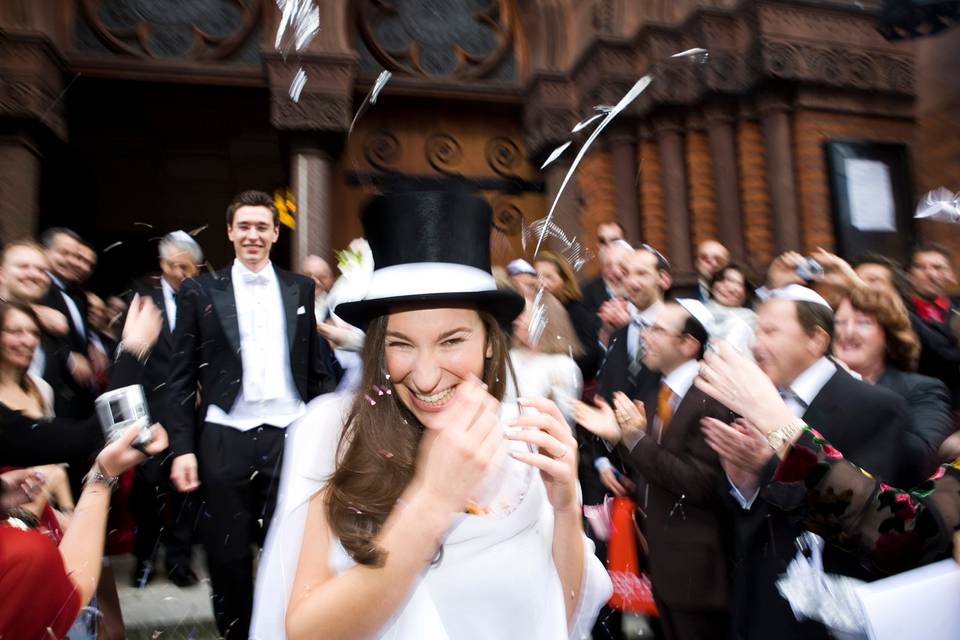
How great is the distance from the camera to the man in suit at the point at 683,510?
2.67m

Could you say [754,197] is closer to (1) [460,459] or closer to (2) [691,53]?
(2) [691,53]

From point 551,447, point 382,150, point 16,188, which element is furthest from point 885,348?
point 16,188

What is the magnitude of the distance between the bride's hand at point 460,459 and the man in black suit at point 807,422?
120 cm

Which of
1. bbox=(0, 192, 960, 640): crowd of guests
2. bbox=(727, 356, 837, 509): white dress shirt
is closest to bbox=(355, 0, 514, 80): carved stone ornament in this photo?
bbox=(0, 192, 960, 640): crowd of guests

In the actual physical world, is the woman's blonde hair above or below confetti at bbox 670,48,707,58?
below

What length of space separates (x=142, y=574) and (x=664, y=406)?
335cm

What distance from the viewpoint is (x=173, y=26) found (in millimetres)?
6508

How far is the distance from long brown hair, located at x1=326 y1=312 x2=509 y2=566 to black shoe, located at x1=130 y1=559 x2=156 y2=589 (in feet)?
12.1

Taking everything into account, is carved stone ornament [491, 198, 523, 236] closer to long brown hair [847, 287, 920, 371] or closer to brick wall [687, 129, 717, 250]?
brick wall [687, 129, 717, 250]

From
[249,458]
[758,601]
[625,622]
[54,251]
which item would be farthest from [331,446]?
[54,251]

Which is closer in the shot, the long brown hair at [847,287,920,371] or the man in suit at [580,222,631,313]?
the long brown hair at [847,287,920,371]

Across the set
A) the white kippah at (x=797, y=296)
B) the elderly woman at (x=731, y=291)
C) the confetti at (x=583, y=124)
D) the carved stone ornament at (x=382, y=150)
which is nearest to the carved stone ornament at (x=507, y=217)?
the confetti at (x=583, y=124)

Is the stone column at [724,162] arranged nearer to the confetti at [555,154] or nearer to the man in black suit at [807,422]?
the confetti at [555,154]

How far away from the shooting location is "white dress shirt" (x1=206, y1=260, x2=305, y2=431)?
3.28 meters
